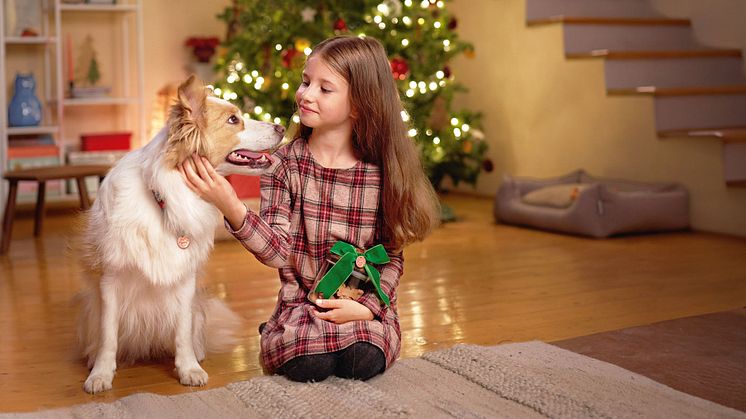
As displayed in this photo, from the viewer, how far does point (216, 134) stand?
2.11 m

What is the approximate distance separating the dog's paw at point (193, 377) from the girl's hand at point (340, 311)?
331mm

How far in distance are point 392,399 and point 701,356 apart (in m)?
0.88

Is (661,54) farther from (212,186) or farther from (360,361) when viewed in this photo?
(212,186)

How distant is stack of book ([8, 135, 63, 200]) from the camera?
18.4ft

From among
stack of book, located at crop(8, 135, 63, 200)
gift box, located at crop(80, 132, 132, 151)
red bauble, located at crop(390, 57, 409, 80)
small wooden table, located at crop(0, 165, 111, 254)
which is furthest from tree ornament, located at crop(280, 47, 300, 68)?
stack of book, located at crop(8, 135, 63, 200)

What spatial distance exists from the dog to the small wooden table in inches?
88.3

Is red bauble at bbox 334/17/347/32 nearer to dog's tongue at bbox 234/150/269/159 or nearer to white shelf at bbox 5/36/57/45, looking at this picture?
white shelf at bbox 5/36/57/45

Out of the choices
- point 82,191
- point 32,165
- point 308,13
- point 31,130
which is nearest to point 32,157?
point 32,165

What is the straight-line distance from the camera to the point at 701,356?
95.8 inches

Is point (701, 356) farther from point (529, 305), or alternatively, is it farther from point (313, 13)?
point (313, 13)

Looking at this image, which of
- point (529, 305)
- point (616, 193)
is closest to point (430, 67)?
point (616, 193)

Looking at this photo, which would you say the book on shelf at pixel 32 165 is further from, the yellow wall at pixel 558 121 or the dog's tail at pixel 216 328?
the dog's tail at pixel 216 328

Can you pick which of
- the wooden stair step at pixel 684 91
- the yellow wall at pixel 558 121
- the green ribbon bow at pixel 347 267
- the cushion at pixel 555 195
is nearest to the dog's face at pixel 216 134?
the green ribbon bow at pixel 347 267

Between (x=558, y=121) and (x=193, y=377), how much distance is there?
140 inches
